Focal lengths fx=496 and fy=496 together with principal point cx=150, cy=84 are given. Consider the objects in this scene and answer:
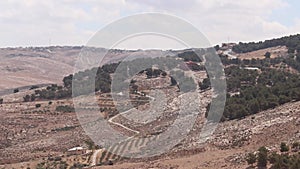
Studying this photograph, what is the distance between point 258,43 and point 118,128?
101815mm

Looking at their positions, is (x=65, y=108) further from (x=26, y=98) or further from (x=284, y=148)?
(x=284, y=148)

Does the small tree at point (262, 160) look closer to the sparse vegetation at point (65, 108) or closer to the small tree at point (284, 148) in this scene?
the small tree at point (284, 148)

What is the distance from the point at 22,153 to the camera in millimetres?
73625

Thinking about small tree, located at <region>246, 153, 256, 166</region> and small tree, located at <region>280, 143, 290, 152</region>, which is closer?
small tree, located at <region>246, 153, 256, 166</region>

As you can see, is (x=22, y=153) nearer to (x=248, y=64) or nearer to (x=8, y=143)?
(x=8, y=143)

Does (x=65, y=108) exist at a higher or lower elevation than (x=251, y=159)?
lower

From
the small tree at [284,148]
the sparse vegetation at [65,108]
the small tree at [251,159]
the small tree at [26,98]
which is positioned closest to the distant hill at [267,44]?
the sparse vegetation at [65,108]

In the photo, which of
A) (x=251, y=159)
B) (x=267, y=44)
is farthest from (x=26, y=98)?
(x=251, y=159)

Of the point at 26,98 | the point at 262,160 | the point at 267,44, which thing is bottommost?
the point at 262,160

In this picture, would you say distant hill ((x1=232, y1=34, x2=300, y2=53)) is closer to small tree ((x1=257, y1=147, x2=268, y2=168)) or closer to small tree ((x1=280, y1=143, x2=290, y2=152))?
small tree ((x1=280, y1=143, x2=290, y2=152))

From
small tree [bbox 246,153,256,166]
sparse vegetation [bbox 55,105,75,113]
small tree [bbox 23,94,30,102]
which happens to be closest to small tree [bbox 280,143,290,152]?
small tree [bbox 246,153,256,166]


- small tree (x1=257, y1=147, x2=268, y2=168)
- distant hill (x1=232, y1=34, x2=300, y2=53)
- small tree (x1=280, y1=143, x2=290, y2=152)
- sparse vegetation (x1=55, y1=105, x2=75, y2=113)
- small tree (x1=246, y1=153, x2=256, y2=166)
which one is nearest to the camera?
small tree (x1=257, y1=147, x2=268, y2=168)

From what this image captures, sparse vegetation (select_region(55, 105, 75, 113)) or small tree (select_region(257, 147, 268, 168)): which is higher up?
small tree (select_region(257, 147, 268, 168))

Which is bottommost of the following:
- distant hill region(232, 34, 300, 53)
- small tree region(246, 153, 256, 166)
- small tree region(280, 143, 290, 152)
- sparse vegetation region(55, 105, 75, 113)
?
sparse vegetation region(55, 105, 75, 113)
